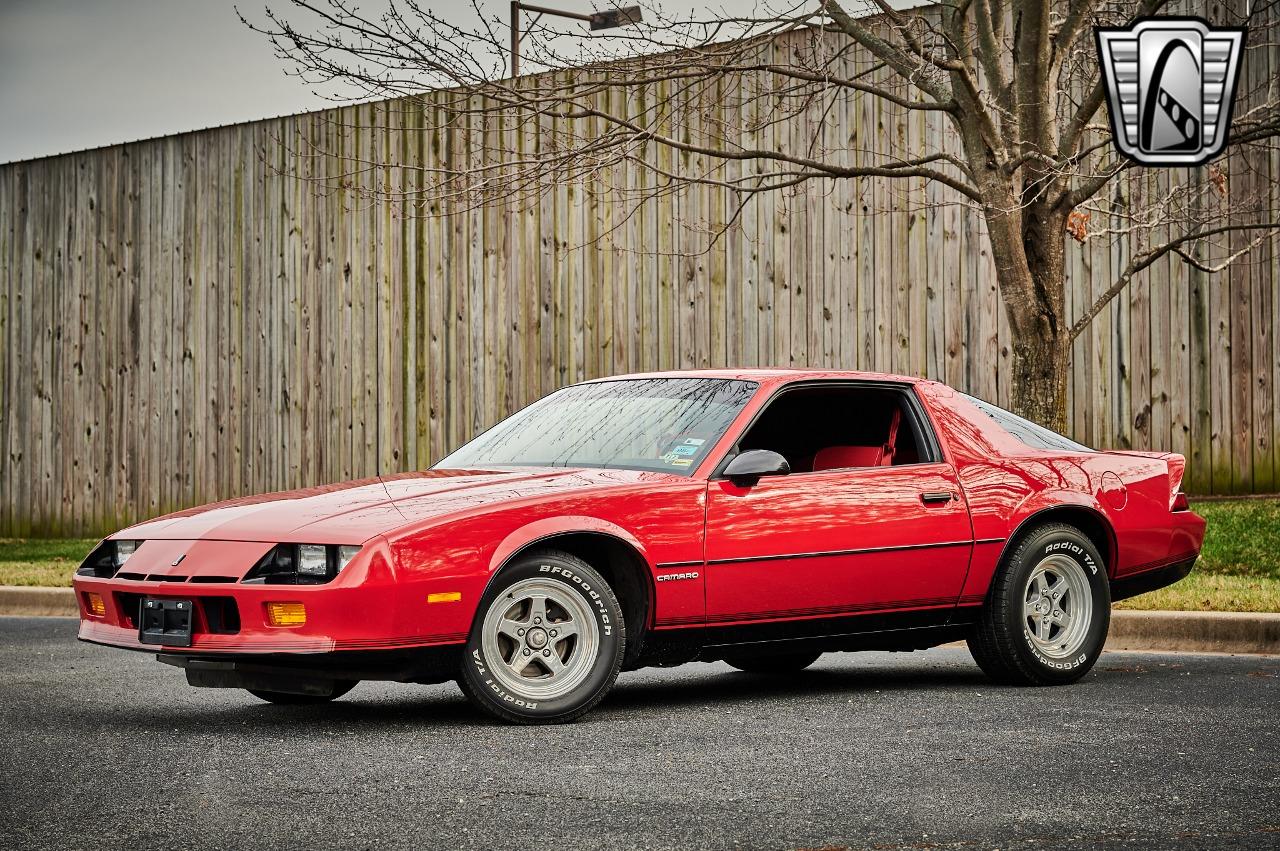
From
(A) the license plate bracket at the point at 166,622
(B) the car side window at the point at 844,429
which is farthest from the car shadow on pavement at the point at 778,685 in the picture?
(A) the license plate bracket at the point at 166,622

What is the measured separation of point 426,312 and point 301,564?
34.6ft

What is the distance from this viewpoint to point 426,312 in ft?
53.4

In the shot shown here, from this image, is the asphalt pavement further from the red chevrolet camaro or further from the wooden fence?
the wooden fence

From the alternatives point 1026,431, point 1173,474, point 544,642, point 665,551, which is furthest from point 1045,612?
point 544,642

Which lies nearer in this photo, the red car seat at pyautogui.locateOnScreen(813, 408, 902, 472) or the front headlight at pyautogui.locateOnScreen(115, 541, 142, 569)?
the front headlight at pyautogui.locateOnScreen(115, 541, 142, 569)

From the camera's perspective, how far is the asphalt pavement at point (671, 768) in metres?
4.39

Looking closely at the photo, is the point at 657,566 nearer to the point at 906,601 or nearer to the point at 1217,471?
the point at 906,601

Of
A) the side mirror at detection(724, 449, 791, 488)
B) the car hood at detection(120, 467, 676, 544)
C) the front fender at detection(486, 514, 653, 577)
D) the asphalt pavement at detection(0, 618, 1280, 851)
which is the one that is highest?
the side mirror at detection(724, 449, 791, 488)

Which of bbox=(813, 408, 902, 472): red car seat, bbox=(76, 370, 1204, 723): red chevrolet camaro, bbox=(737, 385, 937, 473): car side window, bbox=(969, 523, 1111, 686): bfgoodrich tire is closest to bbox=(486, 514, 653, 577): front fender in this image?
bbox=(76, 370, 1204, 723): red chevrolet camaro

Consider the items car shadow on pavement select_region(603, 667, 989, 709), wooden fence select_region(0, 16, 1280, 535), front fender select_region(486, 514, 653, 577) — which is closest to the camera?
front fender select_region(486, 514, 653, 577)

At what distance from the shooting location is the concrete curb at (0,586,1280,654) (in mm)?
→ 8945

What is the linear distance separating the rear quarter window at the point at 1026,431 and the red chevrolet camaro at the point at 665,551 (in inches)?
0.8

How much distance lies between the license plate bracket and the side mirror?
84.4 inches

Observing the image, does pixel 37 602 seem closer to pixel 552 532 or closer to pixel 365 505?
pixel 365 505
